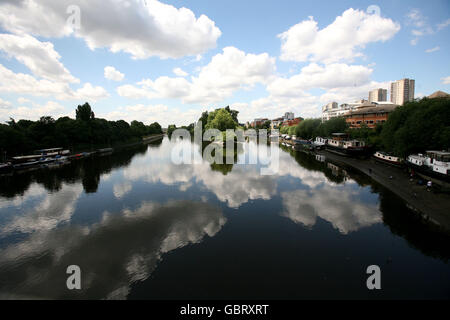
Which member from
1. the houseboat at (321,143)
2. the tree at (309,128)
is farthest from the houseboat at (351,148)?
the tree at (309,128)

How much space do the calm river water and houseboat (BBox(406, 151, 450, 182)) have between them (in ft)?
24.6

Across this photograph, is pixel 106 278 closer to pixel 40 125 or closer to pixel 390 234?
pixel 390 234

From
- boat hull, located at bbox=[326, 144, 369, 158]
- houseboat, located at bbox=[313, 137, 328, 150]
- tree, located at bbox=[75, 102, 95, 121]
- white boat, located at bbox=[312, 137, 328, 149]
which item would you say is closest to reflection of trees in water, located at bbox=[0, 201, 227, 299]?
boat hull, located at bbox=[326, 144, 369, 158]

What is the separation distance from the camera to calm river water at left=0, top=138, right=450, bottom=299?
10062 millimetres

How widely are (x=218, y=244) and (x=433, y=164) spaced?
30.8 m

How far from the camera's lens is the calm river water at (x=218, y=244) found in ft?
33.0

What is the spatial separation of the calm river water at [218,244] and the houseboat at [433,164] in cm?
750

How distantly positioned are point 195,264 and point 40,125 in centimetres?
6703

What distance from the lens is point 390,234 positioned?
1505cm

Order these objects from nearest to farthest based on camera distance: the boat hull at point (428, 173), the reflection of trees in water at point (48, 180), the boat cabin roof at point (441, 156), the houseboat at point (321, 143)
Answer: the boat hull at point (428, 173) → the boat cabin roof at point (441, 156) → the reflection of trees in water at point (48, 180) → the houseboat at point (321, 143)

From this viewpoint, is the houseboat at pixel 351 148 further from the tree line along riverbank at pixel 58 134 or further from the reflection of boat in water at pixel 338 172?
the tree line along riverbank at pixel 58 134

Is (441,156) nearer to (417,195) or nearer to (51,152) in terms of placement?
(417,195)

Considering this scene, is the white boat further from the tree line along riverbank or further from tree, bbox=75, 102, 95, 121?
tree, bbox=75, 102, 95, 121
